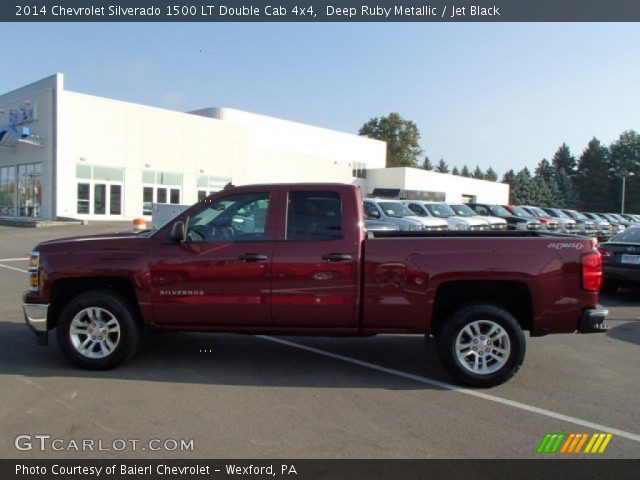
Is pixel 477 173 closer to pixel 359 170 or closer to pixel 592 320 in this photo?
pixel 359 170

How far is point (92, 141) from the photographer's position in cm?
3184

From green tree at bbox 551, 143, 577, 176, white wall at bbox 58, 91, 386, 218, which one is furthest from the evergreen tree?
white wall at bbox 58, 91, 386, 218

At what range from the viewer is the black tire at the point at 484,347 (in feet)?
16.9

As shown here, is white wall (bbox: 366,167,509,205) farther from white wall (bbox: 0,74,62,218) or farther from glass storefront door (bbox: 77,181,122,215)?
white wall (bbox: 0,74,62,218)

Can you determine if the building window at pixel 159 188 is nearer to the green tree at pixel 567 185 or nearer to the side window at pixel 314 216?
the side window at pixel 314 216

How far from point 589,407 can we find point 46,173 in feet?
108

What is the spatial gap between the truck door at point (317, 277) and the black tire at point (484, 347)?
3.10 ft

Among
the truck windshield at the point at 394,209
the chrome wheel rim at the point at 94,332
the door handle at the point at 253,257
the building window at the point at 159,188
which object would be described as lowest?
the chrome wheel rim at the point at 94,332

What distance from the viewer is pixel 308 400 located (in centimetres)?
480

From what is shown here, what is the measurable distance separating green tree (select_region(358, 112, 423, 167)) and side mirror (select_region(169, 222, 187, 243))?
291 feet

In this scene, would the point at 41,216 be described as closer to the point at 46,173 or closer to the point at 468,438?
the point at 46,173

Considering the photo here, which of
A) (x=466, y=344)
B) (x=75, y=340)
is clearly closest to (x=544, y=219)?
(x=466, y=344)

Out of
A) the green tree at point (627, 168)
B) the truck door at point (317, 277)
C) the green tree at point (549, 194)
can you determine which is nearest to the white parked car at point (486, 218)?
the truck door at point (317, 277)

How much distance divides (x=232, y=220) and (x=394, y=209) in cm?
1535
